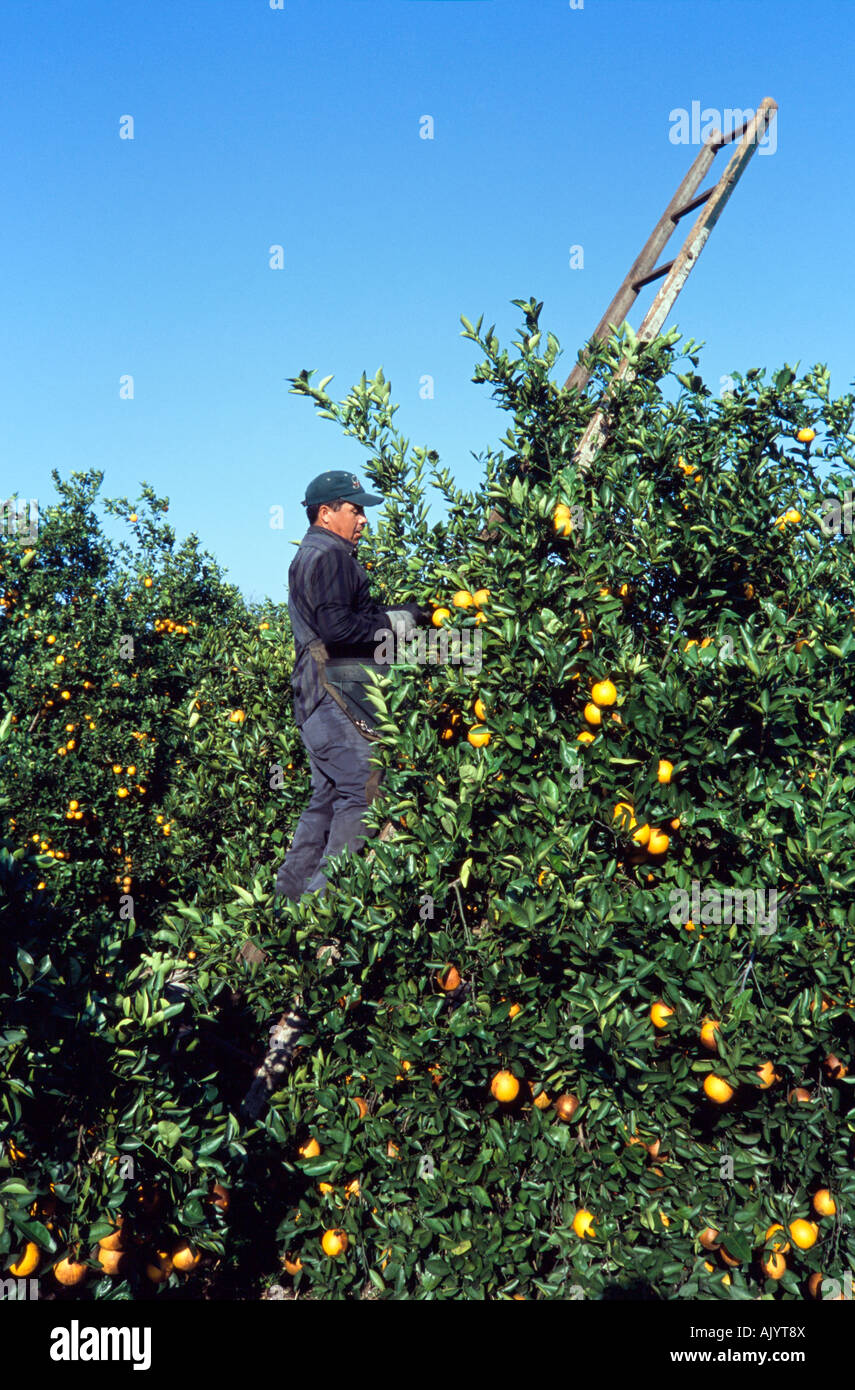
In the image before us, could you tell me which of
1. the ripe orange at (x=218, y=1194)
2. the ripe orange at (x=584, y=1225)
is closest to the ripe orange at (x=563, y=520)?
the ripe orange at (x=584, y=1225)

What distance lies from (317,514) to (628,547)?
186cm

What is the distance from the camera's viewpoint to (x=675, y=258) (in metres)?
3.86

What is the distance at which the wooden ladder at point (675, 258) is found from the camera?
3.66m

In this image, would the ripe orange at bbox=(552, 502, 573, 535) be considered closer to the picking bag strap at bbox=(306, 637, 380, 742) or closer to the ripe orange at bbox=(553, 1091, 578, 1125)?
the picking bag strap at bbox=(306, 637, 380, 742)

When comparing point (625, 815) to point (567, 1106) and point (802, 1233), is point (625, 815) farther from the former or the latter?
point (802, 1233)

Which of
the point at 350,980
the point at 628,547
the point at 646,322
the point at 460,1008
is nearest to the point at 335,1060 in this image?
the point at 350,980

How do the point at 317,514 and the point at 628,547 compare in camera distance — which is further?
the point at 317,514

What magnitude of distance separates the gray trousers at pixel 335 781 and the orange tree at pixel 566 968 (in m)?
0.78

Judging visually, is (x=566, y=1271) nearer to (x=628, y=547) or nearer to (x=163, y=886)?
(x=628, y=547)
